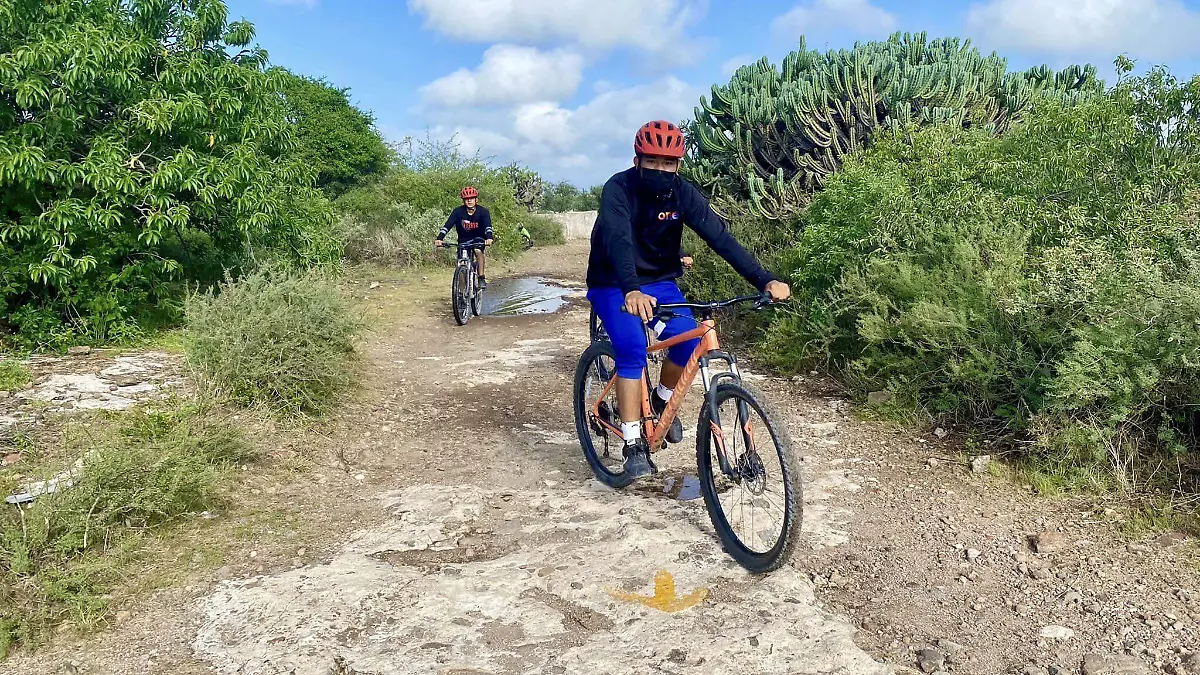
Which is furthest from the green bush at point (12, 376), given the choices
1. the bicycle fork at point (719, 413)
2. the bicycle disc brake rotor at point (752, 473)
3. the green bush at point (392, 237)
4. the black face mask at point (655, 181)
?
the green bush at point (392, 237)

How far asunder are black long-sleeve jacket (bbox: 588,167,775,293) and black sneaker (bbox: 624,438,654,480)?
2.94 feet

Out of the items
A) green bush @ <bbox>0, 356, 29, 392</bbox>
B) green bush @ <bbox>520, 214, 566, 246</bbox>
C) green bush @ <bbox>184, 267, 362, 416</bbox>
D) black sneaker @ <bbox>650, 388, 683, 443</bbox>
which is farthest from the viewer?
green bush @ <bbox>520, 214, 566, 246</bbox>

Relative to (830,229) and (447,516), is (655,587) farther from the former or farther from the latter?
(830,229)

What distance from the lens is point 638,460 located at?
452 cm

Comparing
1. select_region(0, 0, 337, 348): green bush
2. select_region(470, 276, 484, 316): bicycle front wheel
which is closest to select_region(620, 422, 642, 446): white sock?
select_region(0, 0, 337, 348): green bush

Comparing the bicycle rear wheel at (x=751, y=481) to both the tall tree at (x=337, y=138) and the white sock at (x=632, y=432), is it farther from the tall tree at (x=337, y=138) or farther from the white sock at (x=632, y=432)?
the tall tree at (x=337, y=138)

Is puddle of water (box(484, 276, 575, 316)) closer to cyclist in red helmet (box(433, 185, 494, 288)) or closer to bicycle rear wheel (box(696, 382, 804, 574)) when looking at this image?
cyclist in red helmet (box(433, 185, 494, 288))

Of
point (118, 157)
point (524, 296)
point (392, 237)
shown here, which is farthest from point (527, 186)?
point (118, 157)

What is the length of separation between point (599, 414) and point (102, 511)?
260cm

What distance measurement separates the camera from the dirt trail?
3021mm

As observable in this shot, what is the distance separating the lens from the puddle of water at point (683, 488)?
4574mm

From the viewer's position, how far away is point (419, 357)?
28.6ft

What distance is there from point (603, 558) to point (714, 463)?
72cm

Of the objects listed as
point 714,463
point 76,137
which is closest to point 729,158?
point 76,137
